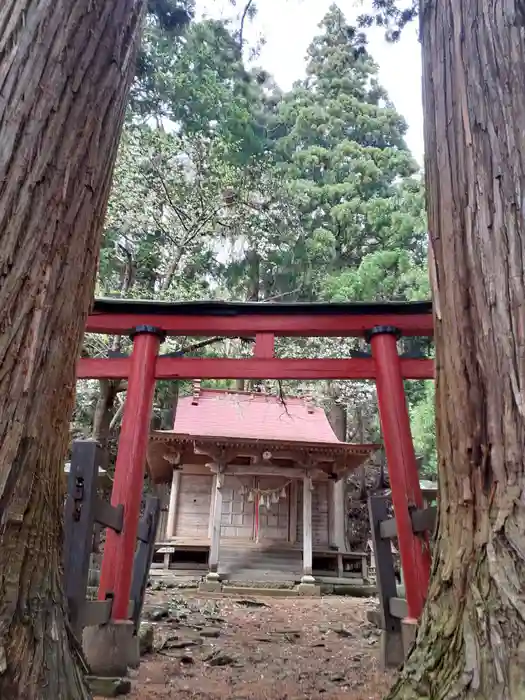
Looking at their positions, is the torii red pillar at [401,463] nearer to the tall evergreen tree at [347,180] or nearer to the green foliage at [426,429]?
the tall evergreen tree at [347,180]

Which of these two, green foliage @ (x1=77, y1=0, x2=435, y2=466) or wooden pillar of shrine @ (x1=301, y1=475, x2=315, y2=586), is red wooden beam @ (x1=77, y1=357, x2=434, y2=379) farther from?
wooden pillar of shrine @ (x1=301, y1=475, x2=315, y2=586)

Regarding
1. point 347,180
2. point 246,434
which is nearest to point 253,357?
point 246,434

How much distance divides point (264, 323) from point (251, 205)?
7.56 metres

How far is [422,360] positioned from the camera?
477 centimetres

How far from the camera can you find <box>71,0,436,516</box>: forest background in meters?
10.4

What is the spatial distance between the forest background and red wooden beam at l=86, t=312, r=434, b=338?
1.32 ft

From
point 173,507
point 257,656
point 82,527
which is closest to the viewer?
point 82,527

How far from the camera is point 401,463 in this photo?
4.10 m

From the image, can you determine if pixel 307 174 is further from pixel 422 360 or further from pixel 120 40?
pixel 120 40

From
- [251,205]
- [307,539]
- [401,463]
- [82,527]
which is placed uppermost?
[251,205]

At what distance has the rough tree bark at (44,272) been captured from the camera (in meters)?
1.35

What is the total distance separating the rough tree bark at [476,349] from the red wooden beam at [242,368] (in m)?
2.90

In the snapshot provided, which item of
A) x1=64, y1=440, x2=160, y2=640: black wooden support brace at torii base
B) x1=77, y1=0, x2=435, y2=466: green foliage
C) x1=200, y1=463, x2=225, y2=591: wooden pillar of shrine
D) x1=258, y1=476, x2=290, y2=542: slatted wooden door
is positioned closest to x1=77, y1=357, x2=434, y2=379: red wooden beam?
x1=64, y1=440, x2=160, y2=640: black wooden support brace at torii base

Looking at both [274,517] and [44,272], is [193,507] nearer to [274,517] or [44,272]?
[274,517]
